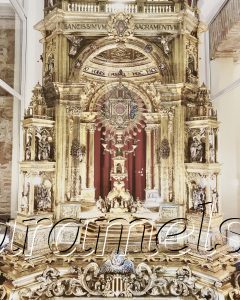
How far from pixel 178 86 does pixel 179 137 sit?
1152 millimetres

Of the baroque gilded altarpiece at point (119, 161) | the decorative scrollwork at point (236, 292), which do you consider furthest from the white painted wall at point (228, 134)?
the decorative scrollwork at point (236, 292)

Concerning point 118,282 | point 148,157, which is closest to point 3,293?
point 118,282

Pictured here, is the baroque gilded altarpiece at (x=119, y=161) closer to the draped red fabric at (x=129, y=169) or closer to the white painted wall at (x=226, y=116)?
the draped red fabric at (x=129, y=169)

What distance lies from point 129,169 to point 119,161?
28.3 inches

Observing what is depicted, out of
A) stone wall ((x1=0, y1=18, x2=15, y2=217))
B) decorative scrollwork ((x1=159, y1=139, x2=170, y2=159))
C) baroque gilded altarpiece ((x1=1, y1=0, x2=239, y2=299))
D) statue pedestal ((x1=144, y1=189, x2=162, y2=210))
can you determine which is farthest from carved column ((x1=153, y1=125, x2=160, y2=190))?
stone wall ((x1=0, y1=18, x2=15, y2=217))

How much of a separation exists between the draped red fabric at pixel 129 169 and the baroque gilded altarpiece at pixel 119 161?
27mm

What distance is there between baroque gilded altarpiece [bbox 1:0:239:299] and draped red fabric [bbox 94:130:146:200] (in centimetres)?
3

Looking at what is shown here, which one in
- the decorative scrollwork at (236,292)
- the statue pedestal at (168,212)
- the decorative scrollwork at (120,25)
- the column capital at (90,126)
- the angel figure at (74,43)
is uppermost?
the decorative scrollwork at (120,25)

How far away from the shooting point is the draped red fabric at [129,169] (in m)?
8.09

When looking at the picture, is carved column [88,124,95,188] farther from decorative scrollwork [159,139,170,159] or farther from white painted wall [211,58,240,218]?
white painted wall [211,58,240,218]

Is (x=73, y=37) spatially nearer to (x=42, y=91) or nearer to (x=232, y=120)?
(x=42, y=91)

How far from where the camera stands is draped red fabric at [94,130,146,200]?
318 inches

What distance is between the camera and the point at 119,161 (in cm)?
758

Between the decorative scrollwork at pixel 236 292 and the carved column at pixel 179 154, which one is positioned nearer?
the decorative scrollwork at pixel 236 292
